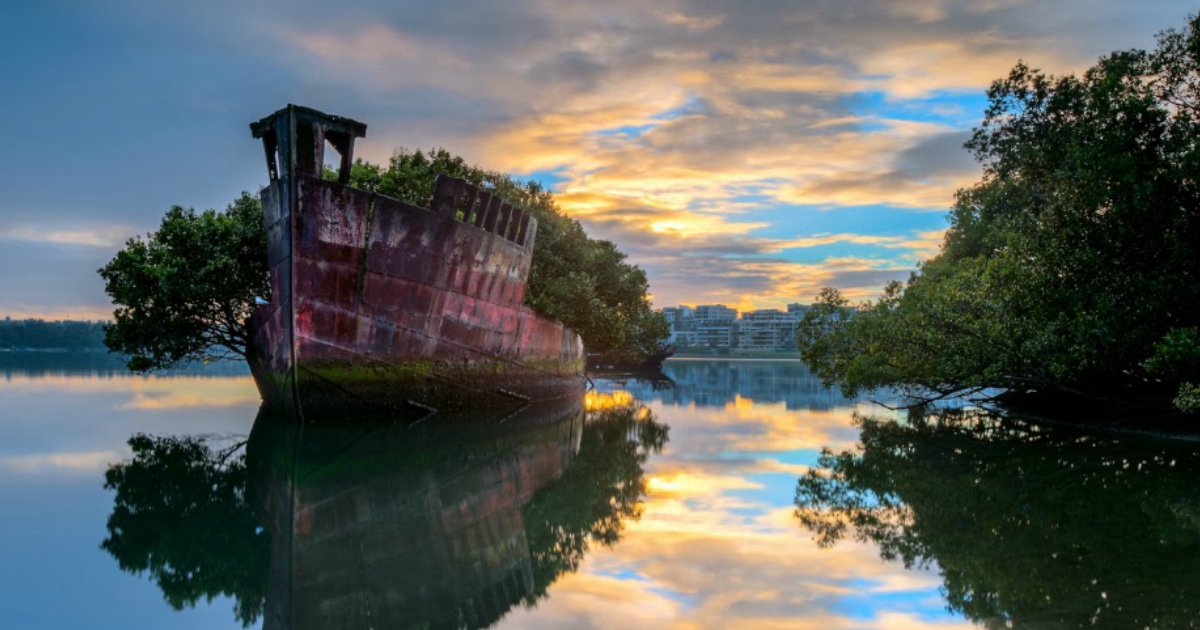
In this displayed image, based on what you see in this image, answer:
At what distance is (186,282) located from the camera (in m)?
24.2

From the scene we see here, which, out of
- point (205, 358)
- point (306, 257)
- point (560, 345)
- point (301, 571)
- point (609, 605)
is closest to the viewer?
point (609, 605)

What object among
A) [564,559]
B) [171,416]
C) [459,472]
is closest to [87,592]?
[564,559]

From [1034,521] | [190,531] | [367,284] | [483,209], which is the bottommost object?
[190,531]

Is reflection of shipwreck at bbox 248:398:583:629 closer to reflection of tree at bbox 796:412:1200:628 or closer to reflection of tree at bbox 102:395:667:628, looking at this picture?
reflection of tree at bbox 102:395:667:628

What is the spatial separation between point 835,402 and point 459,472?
74.9 ft

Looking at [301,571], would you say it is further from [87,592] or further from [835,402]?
[835,402]

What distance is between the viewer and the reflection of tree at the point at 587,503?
26.3 feet

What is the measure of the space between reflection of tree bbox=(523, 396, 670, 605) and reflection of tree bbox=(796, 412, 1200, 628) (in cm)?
230

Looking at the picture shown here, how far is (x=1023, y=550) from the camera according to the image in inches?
317

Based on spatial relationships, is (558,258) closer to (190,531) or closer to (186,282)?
(186,282)

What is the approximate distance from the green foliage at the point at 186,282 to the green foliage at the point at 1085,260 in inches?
725

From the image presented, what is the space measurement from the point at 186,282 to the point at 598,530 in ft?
64.1

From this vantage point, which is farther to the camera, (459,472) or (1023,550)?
(459,472)

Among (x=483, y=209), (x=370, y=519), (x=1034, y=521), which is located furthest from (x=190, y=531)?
(x=483, y=209)
